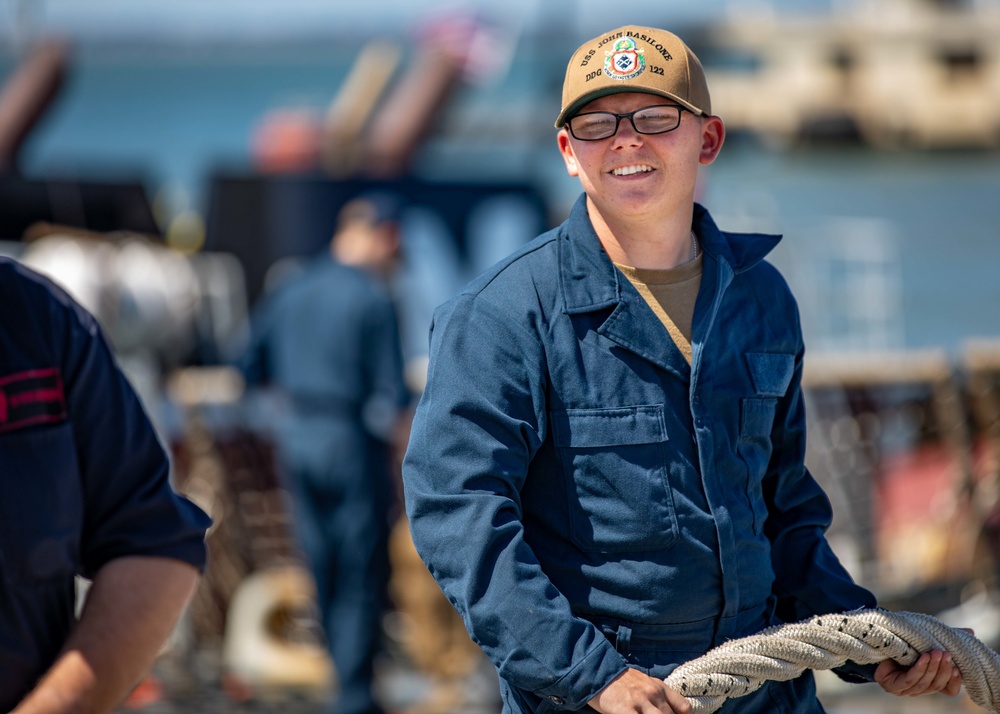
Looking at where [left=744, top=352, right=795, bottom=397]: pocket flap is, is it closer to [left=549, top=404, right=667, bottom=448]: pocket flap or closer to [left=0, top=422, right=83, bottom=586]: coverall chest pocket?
[left=549, top=404, right=667, bottom=448]: pocket flap

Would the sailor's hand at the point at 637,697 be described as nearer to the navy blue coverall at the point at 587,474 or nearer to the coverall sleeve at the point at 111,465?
the navy blue coverall at the point at 587,474

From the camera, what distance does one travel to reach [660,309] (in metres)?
1.92

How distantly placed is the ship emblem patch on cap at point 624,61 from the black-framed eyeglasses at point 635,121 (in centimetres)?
6

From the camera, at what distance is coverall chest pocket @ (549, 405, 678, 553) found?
5.91ft


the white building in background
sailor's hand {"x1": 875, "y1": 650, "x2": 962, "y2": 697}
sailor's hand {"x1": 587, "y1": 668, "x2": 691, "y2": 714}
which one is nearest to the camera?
sailor's hand {"x1": 587, "y1": 668, "x2": 691, "y2": 714}

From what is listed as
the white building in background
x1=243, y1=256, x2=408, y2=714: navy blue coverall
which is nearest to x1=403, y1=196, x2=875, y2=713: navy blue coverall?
x1=243, y1=256, x2=408, y2=714: navy blue coverall

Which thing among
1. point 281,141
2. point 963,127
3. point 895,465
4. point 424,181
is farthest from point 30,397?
point 963,127

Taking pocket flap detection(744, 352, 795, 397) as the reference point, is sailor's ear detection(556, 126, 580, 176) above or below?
above

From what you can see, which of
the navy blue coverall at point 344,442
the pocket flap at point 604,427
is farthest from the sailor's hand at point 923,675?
the navy blue coverall at point 344,442

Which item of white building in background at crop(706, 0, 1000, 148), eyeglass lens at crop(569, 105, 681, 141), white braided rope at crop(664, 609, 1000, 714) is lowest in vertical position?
white building in background at crop(706, 0, 1000, 148)

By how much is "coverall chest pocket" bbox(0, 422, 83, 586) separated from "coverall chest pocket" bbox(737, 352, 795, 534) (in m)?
0.96

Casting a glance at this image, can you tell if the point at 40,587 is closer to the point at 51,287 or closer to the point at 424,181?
the point at 51,287

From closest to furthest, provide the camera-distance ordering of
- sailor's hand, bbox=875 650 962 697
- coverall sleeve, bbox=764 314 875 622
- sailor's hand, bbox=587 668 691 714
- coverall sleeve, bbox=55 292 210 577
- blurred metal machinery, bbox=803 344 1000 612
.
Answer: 1. sailor's hand, bbox=587 668 691 714
2. coverall sleeve, bbox=55 292 210 577
3. sailor's hand, bbox=875 650 962 697
4. coverall sleeve, bbox=764 314 875 622
5. blurred metal machinery, bbox=803 344 1000 612

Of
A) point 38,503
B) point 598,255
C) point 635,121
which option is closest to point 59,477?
point 38,503
